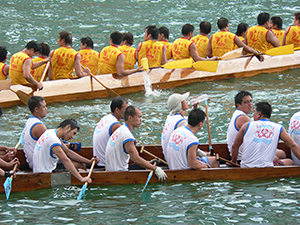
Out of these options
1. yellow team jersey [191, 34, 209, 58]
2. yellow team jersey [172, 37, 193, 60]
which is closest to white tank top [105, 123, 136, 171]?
yellow team jersey [172, 37, 193, 60]

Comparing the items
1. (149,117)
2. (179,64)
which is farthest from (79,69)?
(179,64)

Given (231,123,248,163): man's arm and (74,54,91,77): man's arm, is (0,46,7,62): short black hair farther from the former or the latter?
(231,123,248,163): man's arm

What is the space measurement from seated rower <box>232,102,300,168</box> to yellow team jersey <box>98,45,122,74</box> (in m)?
5.30

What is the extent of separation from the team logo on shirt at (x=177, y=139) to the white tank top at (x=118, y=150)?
599 millimetres

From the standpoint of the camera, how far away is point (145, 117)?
1008 centimetres

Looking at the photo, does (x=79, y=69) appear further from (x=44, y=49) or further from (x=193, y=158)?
(x=193, y=158)

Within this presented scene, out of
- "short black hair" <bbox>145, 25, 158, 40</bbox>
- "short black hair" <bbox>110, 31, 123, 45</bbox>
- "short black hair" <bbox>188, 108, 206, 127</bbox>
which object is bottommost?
"short black hair" <bbox>188, 108, 206, 127</bbox>

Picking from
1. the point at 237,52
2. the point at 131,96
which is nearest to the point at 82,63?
the point at 131,96

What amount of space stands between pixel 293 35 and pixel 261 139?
6978mm

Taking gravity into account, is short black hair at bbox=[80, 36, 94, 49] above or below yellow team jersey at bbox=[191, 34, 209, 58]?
above

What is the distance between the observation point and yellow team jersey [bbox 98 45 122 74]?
1136 cm

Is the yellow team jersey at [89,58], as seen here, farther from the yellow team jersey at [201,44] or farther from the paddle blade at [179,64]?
the yellow team jersey at [201,44]

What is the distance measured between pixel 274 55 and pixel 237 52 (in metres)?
1.16

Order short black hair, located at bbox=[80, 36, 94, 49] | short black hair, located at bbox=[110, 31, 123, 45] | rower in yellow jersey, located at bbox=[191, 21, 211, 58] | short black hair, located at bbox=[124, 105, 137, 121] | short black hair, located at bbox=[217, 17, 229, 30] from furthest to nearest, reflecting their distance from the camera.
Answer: rower in yellow jersey, located at bbox=[191, 21, 211, 58] < short black hair, located at bbox=[217, 17, 229, 30] < short black hair, located at bbox=[80, 36, 94, 49] < short black hair, located at bbox=[110, 31, 123, 45] < short black hair, located at bbox=[124, 105, 137, 121]
